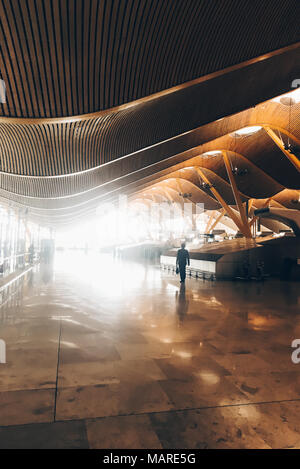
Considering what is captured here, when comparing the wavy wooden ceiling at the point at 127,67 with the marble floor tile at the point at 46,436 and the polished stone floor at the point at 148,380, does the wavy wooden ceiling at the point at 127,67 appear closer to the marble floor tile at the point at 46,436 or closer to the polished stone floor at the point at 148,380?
the polished stone floor at the point at 148,380

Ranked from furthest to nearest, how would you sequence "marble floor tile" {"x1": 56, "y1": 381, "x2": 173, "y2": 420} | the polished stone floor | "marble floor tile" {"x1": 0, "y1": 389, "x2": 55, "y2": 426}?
"marble floor tile" {"x1": 56, "y1": 381, "x2": 173, "y2": 420}
"marble floor tile" {"x1": 0, "y1": 389, "x2": 55, "y2": 426}
the polished stone floor

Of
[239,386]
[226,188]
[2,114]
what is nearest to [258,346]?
[239,386]

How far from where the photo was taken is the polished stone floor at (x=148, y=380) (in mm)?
2080

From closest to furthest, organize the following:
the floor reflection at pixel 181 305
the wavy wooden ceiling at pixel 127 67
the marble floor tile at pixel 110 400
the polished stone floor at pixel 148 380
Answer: the polished stone floor at pixel 148 380, the marble floor tile at pixel 110 400, the wavy wooden ceiling at pixel 127 67, the floor reflection at pixel 181 305

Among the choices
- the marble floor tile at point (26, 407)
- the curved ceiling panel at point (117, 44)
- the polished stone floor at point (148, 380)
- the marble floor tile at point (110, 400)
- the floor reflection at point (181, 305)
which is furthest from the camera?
the floor reflection at point (181, 305)

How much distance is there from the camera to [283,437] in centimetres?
206

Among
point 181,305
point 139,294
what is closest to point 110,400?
point 181,305

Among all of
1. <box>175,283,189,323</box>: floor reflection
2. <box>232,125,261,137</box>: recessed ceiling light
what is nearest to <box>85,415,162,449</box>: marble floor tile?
<box>175,283,189,323</box>: floor reflection

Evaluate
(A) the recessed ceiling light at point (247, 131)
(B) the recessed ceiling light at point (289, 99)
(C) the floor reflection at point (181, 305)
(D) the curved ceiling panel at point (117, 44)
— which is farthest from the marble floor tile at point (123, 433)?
(A) the recessed ceiling light at point (247, 131)

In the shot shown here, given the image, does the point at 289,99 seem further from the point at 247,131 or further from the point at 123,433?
the point at 123,433

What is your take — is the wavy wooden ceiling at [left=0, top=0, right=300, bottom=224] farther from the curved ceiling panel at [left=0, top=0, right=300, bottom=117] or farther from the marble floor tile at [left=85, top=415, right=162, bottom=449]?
the marble floor tile at [left=85, top=415, right=162, bottom=449]

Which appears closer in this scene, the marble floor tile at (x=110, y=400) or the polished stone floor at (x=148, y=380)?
the polished stone floor at (x=148, y=380)

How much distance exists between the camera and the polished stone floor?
2.08m
